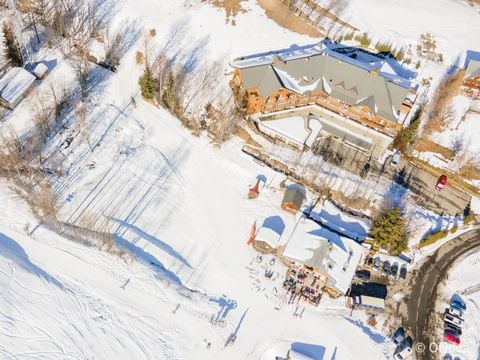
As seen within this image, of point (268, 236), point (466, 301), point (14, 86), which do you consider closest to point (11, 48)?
point (14, 86)

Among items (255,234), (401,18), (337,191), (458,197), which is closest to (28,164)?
(255,234)

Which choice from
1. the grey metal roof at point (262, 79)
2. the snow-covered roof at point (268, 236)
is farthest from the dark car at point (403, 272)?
the grey metal roof at point (262, 79)

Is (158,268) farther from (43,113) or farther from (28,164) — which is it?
(43,113)

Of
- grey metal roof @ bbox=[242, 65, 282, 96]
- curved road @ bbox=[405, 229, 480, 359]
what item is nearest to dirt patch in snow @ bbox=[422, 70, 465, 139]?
curved road @ bbox=[405, 229, 480, 359]

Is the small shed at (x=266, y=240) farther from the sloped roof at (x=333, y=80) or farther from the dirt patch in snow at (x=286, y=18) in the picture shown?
the dirt patch in snow at (x=286, y=18)

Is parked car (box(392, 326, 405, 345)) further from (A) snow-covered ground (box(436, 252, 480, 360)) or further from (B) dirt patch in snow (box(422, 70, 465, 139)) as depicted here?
(B) dirt patch in snow (box(422, 70, 465, 139))

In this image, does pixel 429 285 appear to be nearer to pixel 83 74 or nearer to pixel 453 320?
pixel 453 320
